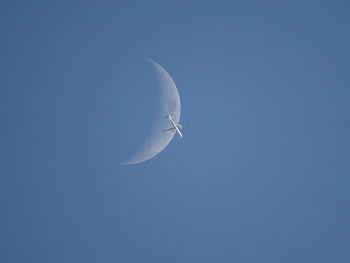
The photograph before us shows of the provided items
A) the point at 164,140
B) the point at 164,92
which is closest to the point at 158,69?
the point at 164,92

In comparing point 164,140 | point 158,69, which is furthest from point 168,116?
point 158,69

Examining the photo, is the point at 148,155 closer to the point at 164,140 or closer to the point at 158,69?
the point at 164,140

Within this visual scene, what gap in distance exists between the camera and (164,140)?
71.4 meters

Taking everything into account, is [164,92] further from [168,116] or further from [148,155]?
[148,155]

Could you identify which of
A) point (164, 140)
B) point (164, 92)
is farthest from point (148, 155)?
point (164, 92)

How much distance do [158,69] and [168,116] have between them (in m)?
8.57

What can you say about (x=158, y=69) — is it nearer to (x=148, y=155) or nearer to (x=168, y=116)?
(x=168, y=116)

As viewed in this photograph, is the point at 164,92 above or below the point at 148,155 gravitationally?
above

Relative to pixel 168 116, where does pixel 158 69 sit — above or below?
above

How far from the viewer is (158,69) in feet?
240

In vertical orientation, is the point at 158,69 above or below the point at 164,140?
above

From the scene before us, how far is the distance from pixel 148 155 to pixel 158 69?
48.0 feet

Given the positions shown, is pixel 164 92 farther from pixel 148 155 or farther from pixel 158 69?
pixel 148 155

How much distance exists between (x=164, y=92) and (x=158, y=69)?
434 centimetres
